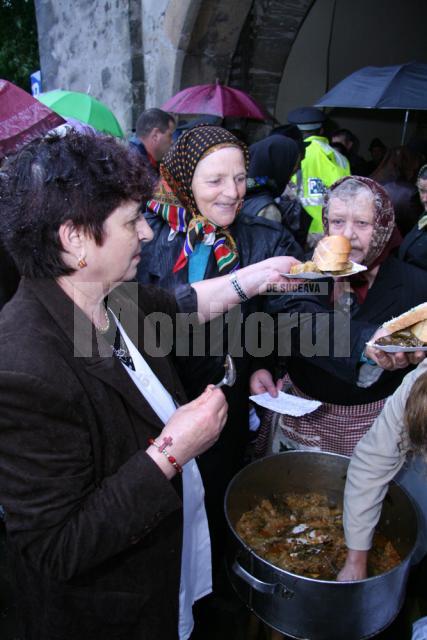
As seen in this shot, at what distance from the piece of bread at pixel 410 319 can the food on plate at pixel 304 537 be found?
0.79m

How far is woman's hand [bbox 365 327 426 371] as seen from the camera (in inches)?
70.9

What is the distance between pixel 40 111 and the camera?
118 inches

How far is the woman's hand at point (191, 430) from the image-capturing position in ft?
4.10

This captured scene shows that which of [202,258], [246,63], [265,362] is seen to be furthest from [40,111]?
[246,63]

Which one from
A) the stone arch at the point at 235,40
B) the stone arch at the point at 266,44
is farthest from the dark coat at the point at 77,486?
the stone arch at the point at 266,44

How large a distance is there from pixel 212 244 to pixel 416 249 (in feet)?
5.91

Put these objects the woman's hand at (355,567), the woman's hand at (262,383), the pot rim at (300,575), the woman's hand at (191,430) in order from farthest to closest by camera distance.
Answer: the woman's hand at (262,383) → the woman's hand at (355,567) → the pot rim at (300,575) → the woman's hand at (191,430)

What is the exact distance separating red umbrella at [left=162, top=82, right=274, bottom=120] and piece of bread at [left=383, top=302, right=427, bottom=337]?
398 cm

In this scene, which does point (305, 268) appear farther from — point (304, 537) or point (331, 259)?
point (304, 537)

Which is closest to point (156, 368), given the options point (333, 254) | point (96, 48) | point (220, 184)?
point (333, 254)

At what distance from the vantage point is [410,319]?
169 centimetres

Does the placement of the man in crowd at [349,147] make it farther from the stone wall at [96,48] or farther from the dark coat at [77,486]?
the dark coat at [77,486]

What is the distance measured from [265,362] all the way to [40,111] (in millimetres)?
2091

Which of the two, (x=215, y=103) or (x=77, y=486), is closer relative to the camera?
(x=77, y=486)
